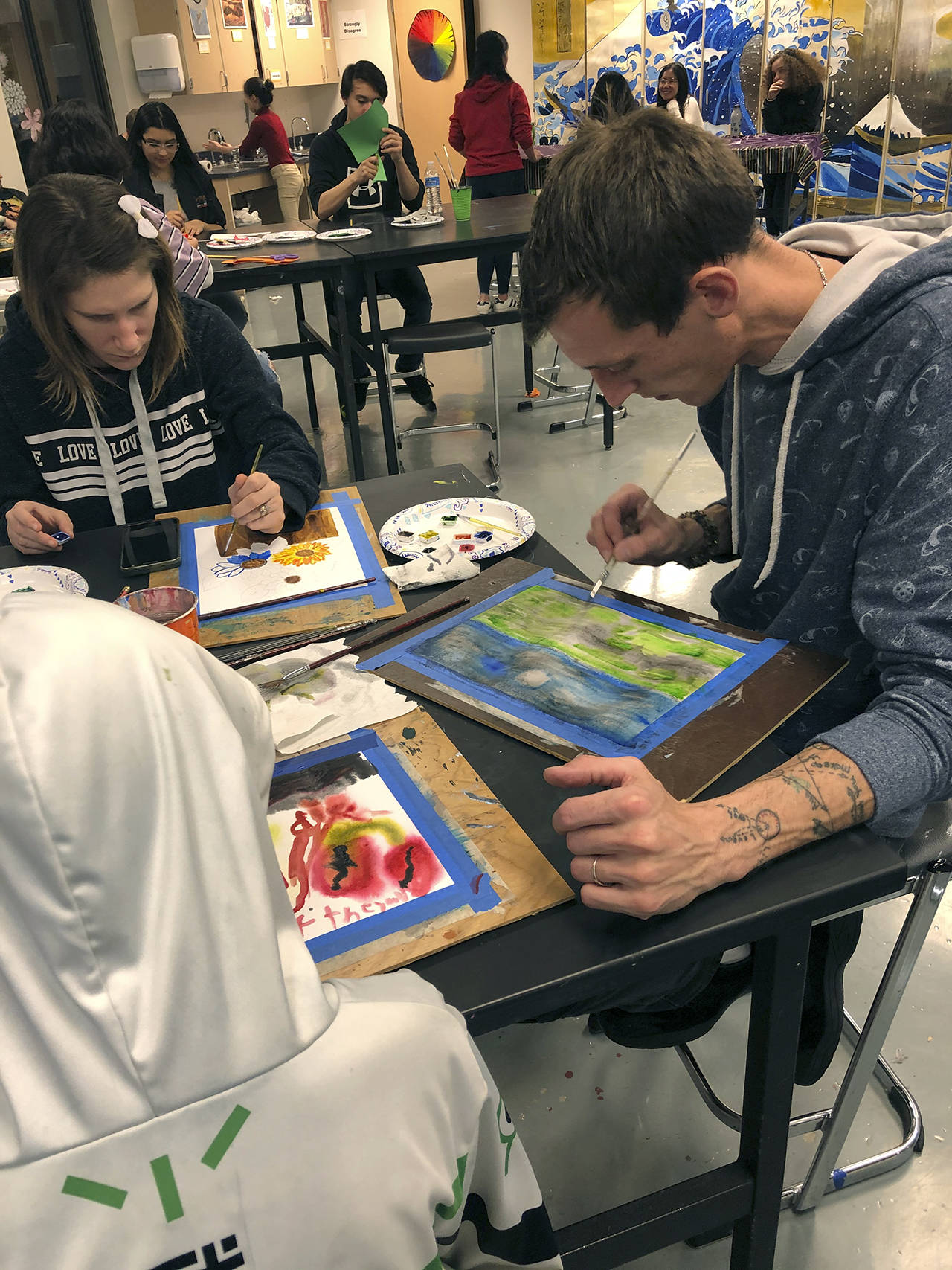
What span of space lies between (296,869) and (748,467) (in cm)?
79

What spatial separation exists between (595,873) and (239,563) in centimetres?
84

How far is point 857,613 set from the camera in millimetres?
A: 937

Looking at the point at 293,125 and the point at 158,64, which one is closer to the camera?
the point at 158,64

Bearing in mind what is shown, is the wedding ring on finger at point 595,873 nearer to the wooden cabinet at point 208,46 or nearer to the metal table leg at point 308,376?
the metal table leg at point 308,376

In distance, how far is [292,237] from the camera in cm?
370

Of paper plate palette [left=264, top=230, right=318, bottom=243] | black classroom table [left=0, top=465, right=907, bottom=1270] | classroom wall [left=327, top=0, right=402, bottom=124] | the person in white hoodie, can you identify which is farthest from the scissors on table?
classroom wall [left=327, top=0, right=402, bottom=124]

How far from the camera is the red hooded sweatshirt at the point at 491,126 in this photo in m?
5.49

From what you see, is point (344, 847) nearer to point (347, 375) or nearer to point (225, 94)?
point (347, 375)

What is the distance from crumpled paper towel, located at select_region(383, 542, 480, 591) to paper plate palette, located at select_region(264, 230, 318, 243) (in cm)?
287

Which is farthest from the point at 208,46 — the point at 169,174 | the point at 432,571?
the point at 432,571

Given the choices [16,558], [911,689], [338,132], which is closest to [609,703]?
[911,689]

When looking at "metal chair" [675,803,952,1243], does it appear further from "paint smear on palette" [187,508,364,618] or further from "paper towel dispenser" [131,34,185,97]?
"paper towel dispenser" [131,34,185,97]

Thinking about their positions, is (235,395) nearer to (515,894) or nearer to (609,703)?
(609,703)

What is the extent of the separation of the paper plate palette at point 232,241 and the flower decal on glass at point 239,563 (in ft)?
8.68
